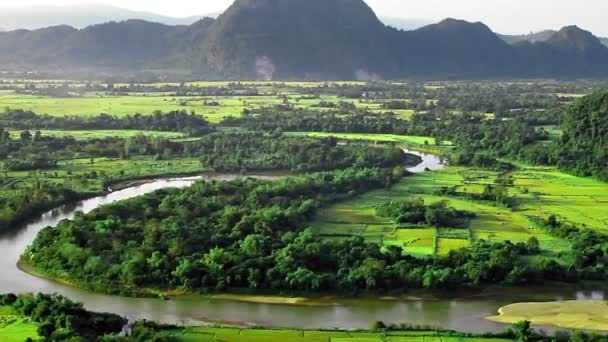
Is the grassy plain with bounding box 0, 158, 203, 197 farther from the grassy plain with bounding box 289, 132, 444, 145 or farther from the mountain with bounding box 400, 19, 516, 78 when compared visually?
the mountain with bounding box 400, 19, 516, 78

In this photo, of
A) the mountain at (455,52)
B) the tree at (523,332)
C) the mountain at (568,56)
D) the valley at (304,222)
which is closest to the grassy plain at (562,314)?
the valley at (304,222)

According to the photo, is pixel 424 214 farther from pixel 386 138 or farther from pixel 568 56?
pixel 568 56

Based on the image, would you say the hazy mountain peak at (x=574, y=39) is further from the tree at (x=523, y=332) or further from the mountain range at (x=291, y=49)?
the tree at (x=523, y=332)

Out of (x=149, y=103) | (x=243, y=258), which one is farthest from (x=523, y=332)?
(x=149, y=103)

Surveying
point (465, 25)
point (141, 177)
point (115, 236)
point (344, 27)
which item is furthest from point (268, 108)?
point (465, 25)

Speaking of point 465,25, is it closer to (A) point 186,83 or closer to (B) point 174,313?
(A) point 186,83

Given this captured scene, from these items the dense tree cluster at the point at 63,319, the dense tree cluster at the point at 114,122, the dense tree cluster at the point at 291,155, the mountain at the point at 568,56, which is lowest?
the dense tree cluster at the point at 63,319
